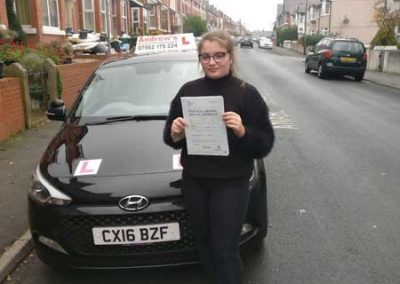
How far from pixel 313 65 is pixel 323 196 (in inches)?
732

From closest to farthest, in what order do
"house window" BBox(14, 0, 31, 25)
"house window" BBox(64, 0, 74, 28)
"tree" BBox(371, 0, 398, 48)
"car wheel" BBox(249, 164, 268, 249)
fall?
"car wheel" BBox(249, 164, 268, 249)
"house window" BBox(14, 0, 31, 25)
"house window" BBox(64, 0, 74, 28)
"tree" BBox(371, 0, 398, 48)

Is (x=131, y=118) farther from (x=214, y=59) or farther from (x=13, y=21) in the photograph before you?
(x=13, y=21)

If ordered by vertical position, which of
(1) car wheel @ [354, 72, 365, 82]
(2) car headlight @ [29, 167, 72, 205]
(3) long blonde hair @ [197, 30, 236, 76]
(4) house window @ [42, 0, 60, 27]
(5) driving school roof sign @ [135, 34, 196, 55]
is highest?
(4) house window @ [42, 0, 60, 27]

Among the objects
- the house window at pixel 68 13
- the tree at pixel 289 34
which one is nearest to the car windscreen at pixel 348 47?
the house window at pixel 68 13

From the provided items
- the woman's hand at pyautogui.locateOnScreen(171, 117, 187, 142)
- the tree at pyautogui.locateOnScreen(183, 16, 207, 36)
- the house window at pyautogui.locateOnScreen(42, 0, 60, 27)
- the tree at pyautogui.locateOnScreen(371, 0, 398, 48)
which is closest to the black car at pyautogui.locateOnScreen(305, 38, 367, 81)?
the tree at pyautogui.locateOnScreen(371, 0, 398, 48)

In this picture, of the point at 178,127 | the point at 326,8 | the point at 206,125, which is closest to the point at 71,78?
the point at 178,127

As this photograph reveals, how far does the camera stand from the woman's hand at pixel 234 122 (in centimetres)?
252

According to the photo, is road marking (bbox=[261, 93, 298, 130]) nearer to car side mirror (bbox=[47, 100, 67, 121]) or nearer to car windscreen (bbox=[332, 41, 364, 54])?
car side mirror (bbox=[47, 100, 67, 121])

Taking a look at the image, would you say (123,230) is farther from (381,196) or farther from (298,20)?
(298,20)

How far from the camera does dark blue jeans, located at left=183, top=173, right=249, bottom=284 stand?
275cm

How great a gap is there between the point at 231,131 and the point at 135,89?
2.36 metres

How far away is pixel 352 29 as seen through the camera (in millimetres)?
52500

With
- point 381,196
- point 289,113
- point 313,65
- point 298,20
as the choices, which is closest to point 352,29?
point 313,65

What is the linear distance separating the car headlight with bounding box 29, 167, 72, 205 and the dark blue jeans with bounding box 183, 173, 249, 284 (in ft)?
2.99
